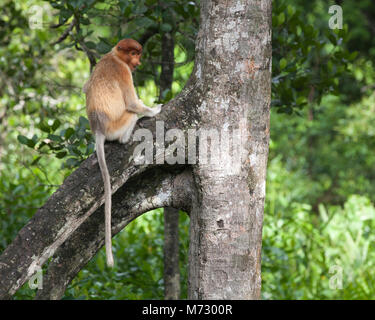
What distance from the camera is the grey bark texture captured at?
219cm

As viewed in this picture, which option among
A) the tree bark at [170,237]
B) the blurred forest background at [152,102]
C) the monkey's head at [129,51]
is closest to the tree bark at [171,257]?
the tree bark at [170,237]

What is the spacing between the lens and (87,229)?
254cm

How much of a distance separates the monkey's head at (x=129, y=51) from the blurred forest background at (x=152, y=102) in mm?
345

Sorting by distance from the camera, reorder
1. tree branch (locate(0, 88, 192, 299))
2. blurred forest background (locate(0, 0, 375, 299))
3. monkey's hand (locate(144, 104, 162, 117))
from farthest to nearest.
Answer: blurred forest background (locate(0, 0, 375, 299)), monkey's hand (locate(144, 104, 162, 117)), tree branch (locate(0, 88, 192, 299))

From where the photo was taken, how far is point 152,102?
16.0 feet

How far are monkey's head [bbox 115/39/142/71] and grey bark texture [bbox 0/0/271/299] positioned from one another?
433mm

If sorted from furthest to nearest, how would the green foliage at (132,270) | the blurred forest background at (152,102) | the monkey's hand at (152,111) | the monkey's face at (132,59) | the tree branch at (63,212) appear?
1. the green foliage at (132,270)
2. the blurred forest background at (152,102)
3. the monkey's face at (132,59)
4. the monkey's hand at (152,111)
5. the tree branch at (63,212)

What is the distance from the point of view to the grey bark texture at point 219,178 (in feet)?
7.20

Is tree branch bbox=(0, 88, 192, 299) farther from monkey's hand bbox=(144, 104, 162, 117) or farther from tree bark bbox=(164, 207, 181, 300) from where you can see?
tree bark bbox=(164, 207, 181, 300)

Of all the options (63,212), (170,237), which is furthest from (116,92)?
(170,237)

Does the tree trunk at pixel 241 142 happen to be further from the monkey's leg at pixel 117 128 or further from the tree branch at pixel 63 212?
the monkey's leg at pixel 117 128

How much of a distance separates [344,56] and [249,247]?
179 centimetres

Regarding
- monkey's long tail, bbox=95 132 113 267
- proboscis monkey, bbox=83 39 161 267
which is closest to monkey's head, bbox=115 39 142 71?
proboscis monkey, bbox=83 39 161 267

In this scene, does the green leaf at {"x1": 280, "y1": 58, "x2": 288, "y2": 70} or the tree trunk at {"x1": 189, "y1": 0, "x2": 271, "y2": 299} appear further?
the green leaf at {"x1": 280, "y1": 58, "x2": 288, "y2": 70}
